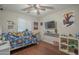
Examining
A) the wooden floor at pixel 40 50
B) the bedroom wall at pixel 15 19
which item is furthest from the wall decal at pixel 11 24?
the wooden floor at pixel 40 50

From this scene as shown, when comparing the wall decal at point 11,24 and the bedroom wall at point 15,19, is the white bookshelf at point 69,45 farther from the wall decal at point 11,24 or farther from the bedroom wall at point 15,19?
the wall decal at point 11,24

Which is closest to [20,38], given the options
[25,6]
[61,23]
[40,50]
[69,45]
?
[40,50]

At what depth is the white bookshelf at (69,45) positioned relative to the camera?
1755 millimetres

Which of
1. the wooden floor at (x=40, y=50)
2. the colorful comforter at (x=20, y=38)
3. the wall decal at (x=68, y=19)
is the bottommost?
the wooden floor at (x=40, y=50)

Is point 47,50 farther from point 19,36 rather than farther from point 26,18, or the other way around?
point 26,18

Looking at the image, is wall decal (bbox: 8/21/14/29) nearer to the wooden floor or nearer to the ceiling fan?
the ceiling fan

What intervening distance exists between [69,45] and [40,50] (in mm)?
547

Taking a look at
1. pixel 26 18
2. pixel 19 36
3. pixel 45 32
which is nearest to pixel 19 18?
pixel 26 18

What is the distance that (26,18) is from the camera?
179cm

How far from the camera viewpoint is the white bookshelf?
1.75m

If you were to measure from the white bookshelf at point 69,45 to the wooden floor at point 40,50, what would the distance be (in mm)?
106

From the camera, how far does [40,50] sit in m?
1.82
